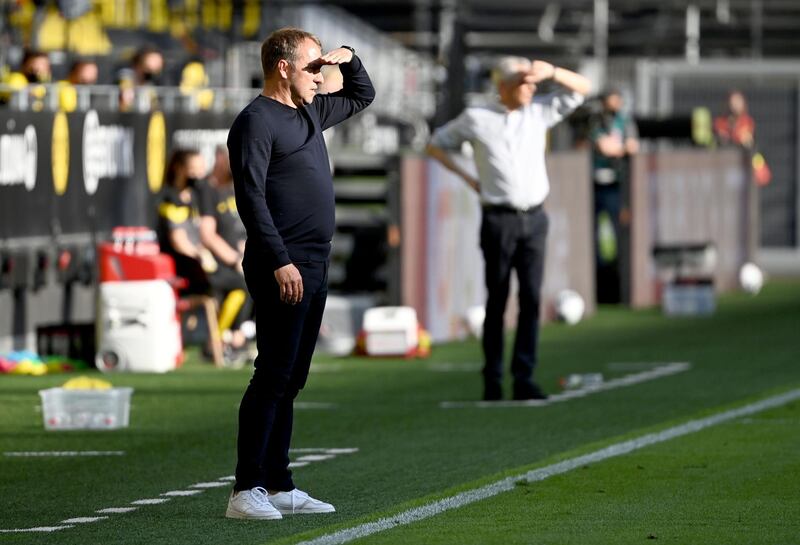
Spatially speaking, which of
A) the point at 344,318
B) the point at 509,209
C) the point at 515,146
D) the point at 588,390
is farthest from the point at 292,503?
the point at 344,318

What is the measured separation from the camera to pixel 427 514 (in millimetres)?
8734

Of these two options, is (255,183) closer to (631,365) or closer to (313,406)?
(313,406)

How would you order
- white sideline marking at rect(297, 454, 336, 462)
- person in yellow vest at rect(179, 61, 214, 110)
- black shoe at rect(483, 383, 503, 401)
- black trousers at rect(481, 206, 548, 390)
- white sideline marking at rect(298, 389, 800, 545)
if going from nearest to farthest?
white sideline marking at rect(298, 389, 800, 545), white sideline marking at rect(297, 454, 336, 462), black trousers at rect(481, 206, 548, 390), black shoe at rect(483, 383, 503, 401), person in yellow vest at rect(179, 61, 214, 110)

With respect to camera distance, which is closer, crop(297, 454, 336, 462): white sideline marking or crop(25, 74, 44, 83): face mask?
crop(297, 454, 336, 462): white sideline marking

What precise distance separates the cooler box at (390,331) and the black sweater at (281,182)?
858 cm

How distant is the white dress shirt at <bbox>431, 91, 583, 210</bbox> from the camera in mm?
13695

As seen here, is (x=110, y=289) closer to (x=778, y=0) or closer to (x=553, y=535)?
(x=553, y=535)

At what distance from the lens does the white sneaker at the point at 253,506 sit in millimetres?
8633

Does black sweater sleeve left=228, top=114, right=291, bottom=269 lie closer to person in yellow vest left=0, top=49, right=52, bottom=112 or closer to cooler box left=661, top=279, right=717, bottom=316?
person in yellow vest left=0, top=49, right=52, bottom=112

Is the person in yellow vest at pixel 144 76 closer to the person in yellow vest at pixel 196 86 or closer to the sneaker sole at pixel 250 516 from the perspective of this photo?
the person in yellow vest at pixel 196 86

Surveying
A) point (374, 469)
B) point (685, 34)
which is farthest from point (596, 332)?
point (685, 34)

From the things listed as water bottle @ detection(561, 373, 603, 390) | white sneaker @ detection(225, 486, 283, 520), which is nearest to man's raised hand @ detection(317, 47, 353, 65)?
white sneaker @ detection(225, 486, 283, 520)

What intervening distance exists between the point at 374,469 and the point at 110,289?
258 inches

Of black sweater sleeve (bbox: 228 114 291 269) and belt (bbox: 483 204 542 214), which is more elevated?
black sweater sleeve (bbox: 228 114 291 269)
